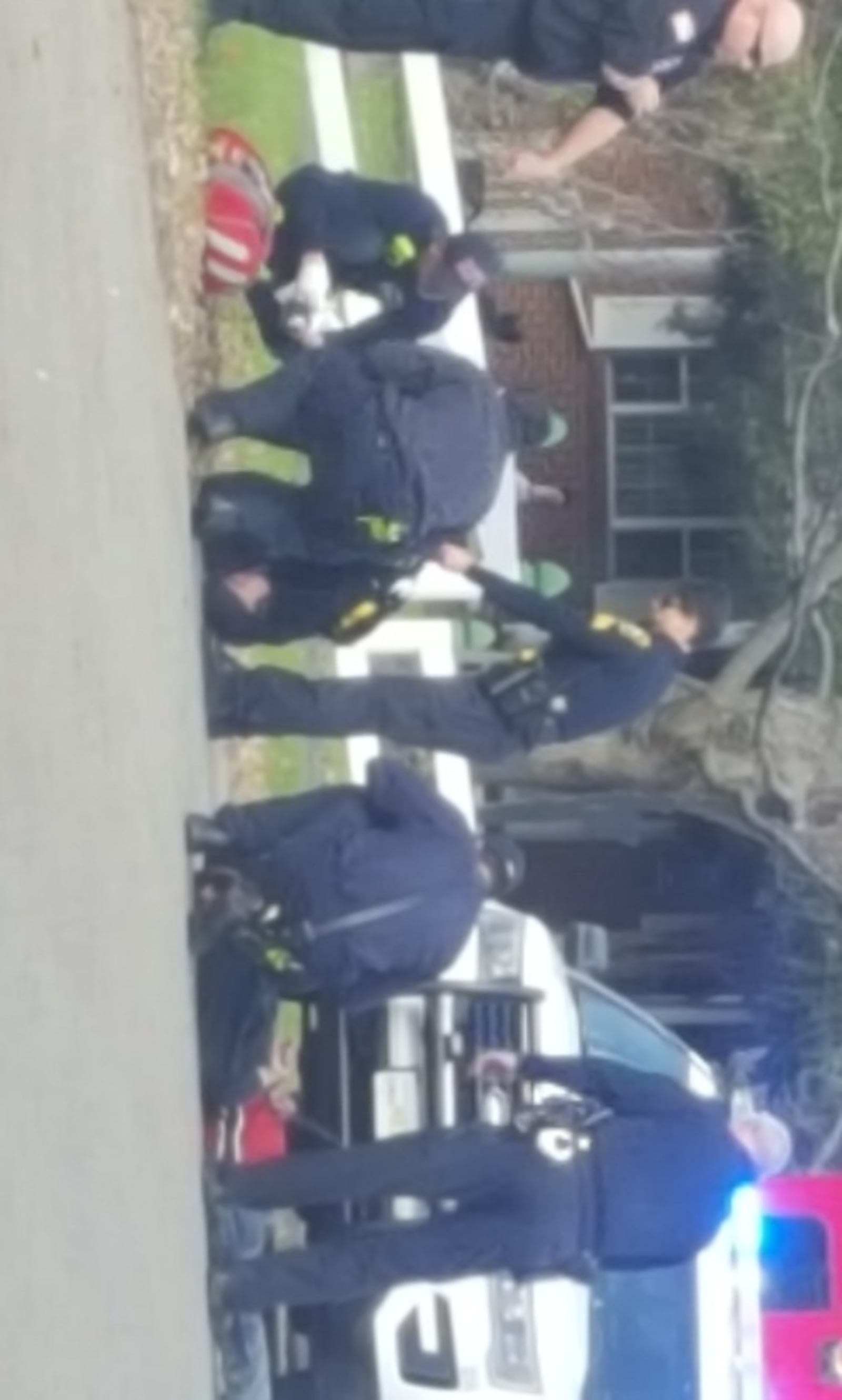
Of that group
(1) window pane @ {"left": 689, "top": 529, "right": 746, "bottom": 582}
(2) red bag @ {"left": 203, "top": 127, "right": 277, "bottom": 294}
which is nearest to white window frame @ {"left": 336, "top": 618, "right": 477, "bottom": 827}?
(2) red bag @ {"left": 203, "top": 127, "right": 277, "bottom": 294}

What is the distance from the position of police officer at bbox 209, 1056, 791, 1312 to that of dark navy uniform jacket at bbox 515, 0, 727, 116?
335 centimetres

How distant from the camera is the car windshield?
1192 cm

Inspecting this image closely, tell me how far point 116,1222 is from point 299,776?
21.9 ft

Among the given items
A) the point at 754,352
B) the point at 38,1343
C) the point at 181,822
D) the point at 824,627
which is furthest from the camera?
the point at 754,352

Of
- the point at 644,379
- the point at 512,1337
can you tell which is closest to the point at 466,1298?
the point at 512,1337

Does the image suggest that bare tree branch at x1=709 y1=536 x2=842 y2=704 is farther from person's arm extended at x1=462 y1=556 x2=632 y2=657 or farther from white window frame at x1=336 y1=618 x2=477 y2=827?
person's arm extended at x1=462 y1=556 x2=632 y2=657

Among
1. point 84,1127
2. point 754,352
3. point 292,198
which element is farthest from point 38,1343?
point 754,352

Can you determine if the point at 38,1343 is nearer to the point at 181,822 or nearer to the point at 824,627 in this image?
the point at 181,822

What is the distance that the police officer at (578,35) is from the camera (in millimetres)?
10078

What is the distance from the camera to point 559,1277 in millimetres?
10570

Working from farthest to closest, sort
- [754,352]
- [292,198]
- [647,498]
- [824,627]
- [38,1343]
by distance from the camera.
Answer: [647,498] → [754,352] → [824,627] → [292,198] → [38,1343]

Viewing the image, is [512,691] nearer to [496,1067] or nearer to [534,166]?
[496,1067]

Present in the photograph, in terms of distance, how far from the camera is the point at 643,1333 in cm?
1208

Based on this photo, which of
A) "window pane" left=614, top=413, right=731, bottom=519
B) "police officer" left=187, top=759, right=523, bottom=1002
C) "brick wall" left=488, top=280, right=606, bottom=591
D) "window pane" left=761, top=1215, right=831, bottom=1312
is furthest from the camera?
"window pane" left=614, top=413, right=731, bottom=519
